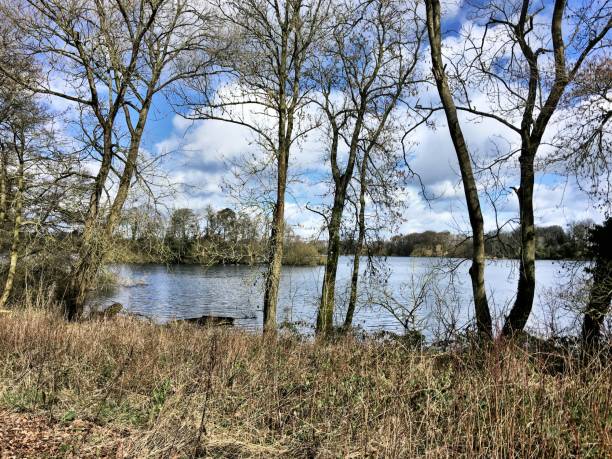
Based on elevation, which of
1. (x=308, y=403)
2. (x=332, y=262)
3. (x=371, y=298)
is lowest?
(x=308, y=403)

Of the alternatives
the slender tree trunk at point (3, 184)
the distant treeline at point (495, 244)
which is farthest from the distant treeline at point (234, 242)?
the slender tree trunk at point (3, 184)

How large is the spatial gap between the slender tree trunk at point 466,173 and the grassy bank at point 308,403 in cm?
337

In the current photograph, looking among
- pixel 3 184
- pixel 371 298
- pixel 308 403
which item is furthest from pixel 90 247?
pixel 308 403

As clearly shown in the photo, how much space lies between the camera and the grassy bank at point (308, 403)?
4.07 meters

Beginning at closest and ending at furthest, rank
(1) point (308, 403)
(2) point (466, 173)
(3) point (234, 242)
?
(1) point (308, 403) < (2) point (466, 173) < (3) point (234, 242)

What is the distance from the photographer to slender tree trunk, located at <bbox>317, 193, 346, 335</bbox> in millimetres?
14430

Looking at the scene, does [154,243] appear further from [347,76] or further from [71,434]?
[71,434]

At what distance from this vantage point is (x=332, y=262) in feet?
50.1

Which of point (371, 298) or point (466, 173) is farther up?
point (466, 173)

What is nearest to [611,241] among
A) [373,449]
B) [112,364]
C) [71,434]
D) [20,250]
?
[373,449]

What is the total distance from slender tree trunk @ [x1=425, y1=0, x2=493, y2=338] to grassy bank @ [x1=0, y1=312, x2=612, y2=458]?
11.1 feet

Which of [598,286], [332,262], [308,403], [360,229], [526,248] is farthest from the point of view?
[360,229]

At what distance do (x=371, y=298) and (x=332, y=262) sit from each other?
182 cm

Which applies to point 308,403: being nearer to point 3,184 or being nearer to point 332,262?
point 332,262
